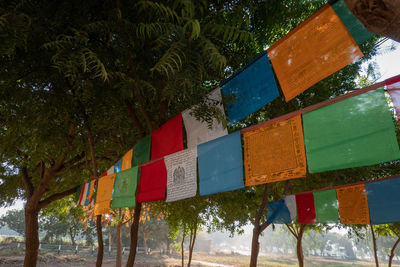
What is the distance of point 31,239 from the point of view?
309 inches

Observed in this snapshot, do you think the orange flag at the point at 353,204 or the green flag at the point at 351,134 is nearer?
the green flag at the point at 351,134

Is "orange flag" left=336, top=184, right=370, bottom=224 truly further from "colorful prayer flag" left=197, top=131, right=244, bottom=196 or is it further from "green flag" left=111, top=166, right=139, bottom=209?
"green flag" left=111, top=166, right=139, bottom=209


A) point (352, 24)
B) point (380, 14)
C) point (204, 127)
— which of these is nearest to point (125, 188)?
point (204, 127)

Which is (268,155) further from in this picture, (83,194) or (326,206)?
(83,194)

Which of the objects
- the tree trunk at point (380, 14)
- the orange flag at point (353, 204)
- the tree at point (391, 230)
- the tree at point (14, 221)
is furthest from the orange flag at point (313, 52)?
the tree at point (14, 221)

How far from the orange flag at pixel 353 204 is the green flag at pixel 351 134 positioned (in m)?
4.24

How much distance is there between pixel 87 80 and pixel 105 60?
0.44 meters

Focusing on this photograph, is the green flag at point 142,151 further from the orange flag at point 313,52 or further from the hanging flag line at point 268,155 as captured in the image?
the orange flag at point 313,52

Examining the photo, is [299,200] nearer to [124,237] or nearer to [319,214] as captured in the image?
[319,214]

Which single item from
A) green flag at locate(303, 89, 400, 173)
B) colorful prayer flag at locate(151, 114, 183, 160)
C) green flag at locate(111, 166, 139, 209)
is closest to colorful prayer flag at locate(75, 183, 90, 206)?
green flag at locate(111, 166, 139, 209)

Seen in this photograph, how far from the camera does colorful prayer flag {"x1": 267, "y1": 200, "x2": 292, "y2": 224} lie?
23.8 feet

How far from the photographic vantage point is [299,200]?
6.99m

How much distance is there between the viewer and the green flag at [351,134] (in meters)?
2.11

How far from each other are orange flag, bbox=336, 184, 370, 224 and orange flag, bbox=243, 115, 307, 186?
419cm
